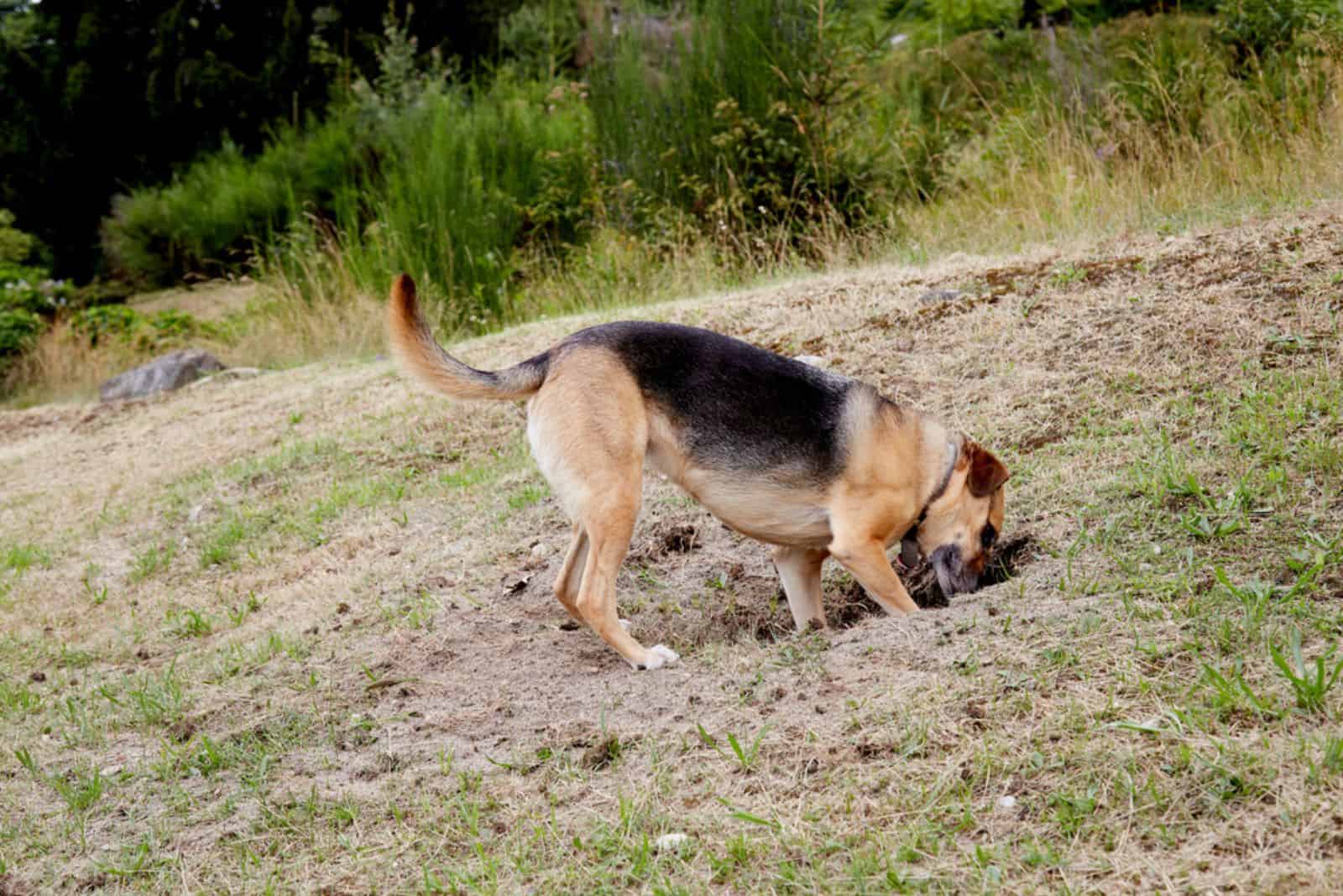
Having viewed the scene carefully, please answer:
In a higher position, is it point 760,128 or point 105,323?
point 760,128

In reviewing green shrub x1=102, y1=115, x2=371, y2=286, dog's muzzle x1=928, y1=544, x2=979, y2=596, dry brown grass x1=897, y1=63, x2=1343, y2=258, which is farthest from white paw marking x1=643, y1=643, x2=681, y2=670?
green shrub x1=102, y1=115, x2=371, y2=286

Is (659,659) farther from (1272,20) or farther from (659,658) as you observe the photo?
(1272,20)

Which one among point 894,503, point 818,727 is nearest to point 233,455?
point 894,503

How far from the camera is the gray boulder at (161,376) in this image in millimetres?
13484

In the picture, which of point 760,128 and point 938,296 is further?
point 760,128

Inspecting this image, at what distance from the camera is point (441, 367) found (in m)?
4.95

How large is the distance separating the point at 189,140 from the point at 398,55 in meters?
4.82

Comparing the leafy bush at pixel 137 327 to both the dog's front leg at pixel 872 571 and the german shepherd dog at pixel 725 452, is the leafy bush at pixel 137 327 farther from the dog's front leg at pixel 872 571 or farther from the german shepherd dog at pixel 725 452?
the dog's front leg at pixel 872 571

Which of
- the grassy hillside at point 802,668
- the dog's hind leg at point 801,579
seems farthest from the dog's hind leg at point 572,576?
the dog's hind leg at point 801,579

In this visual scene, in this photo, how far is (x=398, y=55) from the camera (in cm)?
1809

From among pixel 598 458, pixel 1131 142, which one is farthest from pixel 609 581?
pixel 1131 142

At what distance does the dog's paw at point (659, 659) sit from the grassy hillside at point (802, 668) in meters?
0.07

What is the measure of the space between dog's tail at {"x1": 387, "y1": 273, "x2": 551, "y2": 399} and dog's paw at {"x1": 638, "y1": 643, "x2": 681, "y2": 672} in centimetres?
112

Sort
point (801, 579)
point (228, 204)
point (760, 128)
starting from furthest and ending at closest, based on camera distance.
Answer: point (228, 204) < point (760, 128) < point (801, 579)
